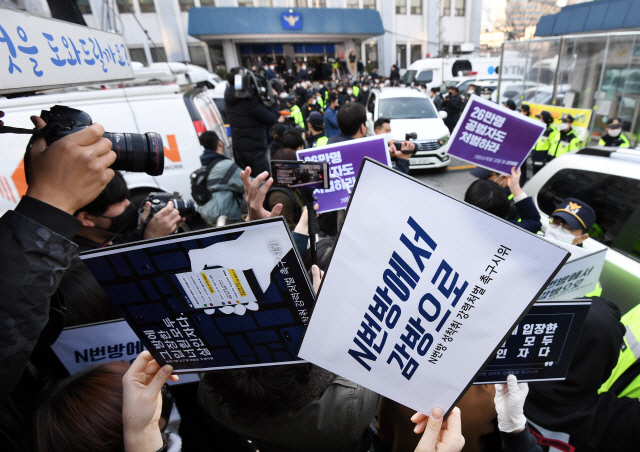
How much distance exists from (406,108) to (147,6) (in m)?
24.1

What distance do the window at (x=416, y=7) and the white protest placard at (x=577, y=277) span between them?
112ft

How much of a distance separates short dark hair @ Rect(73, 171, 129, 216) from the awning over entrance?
80.1 feet

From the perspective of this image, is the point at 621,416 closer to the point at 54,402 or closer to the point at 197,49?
the point at 54,402

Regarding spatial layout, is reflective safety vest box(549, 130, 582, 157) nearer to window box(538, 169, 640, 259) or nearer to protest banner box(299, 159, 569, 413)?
window box(538, 169, 640, 259)

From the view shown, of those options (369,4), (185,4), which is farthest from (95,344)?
(369,4)

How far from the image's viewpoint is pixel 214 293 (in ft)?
3.45

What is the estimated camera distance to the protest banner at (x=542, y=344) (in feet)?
3.79

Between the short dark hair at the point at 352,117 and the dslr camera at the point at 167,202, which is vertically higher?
the short dark hair at the point at 352,117

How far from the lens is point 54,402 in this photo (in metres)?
1.08

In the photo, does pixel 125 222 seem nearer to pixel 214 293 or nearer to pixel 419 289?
pixel 214 293

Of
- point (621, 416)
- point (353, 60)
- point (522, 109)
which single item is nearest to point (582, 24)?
point (522, 109)

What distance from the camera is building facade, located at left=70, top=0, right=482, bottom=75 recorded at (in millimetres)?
23672

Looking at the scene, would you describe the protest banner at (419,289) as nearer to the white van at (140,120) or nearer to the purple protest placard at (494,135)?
the purple protest placard at (494,135)

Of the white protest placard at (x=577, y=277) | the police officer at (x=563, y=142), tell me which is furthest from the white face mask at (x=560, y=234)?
the police officer at (x=563, y=142)
